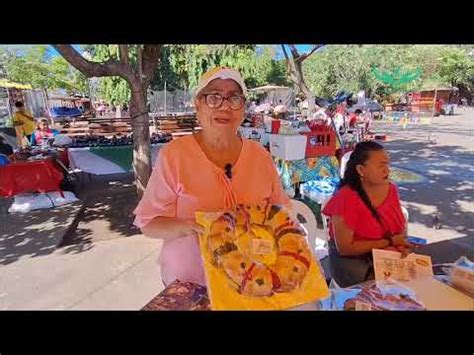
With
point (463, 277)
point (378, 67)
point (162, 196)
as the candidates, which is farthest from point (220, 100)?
point (378, 67)

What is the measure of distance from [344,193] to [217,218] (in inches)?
49.4

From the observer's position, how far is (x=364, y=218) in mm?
2133

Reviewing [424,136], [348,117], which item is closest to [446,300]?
[348,117]

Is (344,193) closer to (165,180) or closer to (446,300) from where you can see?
(446,300)

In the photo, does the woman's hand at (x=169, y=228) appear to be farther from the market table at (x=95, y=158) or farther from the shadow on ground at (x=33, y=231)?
the market table at (x=95, y=158)

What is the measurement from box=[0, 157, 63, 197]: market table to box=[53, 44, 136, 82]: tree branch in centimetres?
196

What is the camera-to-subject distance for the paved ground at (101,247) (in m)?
3.21

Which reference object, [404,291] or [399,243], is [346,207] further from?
[404,291]

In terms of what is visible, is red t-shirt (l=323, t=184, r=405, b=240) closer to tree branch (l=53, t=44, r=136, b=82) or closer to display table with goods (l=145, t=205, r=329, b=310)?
display table with goods (l=145, t=205, r=329, b=310)

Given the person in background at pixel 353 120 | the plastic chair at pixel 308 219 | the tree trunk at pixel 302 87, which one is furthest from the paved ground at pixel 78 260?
the person in background at pixel 353 120

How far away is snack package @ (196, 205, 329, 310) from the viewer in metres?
1.07

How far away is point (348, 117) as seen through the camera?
11.7 meters

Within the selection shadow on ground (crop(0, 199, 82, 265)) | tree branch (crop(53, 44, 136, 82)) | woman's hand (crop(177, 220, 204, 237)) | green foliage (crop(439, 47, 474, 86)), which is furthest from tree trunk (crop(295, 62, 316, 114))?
green foliage (crop(439, 47, 474, 86))
